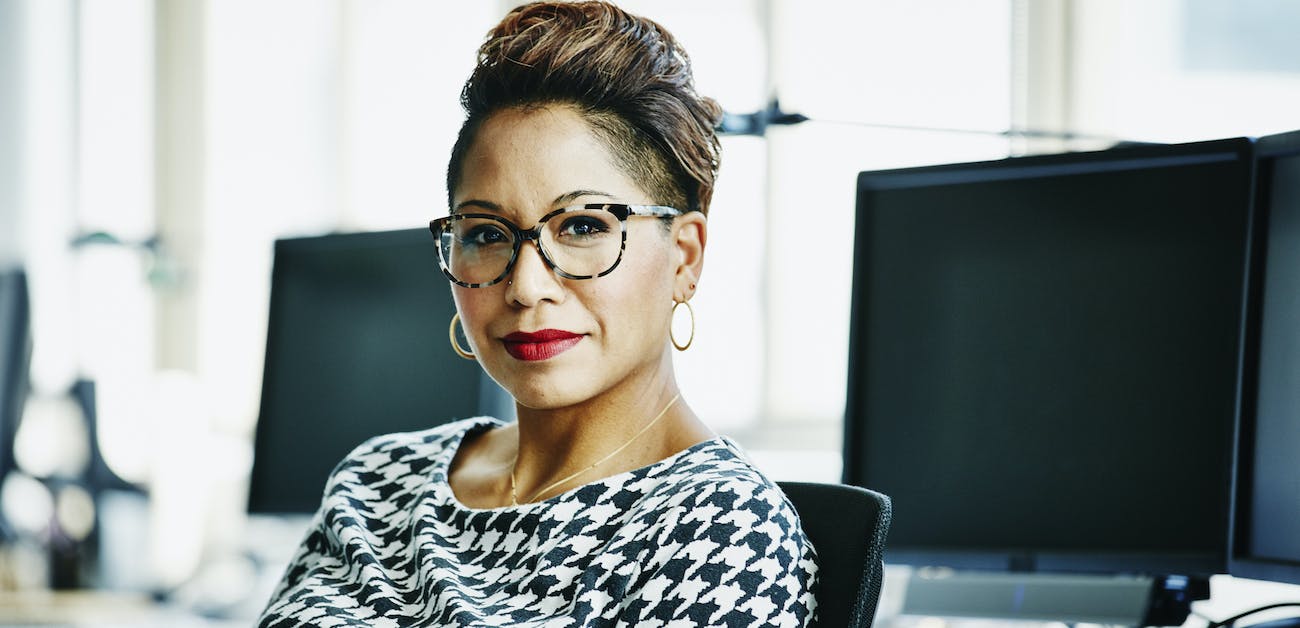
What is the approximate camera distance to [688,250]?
3.82 feet

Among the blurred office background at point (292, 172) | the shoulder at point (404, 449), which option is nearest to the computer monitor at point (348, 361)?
the shoulder at point (404, 449)

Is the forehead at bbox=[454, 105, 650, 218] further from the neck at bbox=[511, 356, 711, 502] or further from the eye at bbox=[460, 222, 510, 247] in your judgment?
the neck at bbox=[511, 356, 711, 502]

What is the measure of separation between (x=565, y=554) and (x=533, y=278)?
0.23 metres

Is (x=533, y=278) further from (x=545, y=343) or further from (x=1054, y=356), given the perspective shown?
(x=1054, y=356)

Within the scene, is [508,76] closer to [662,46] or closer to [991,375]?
[662,46]

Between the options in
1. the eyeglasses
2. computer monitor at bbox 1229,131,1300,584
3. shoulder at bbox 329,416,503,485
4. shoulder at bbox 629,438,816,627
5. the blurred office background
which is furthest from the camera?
the blurred office background

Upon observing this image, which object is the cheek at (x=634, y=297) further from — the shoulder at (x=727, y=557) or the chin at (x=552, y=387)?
the shoulder at (x=727, y=557)

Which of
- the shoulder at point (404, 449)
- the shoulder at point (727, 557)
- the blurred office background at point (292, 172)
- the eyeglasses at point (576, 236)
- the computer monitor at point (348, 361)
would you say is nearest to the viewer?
the shoulder at point (727, 557)

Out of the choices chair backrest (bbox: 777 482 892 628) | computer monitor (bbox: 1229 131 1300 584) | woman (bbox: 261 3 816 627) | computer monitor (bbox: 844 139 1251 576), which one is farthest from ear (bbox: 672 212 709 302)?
computer monitor (bbox: 1229 131 1300 584)

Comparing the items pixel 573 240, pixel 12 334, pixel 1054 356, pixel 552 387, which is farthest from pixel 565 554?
pixel 12 334

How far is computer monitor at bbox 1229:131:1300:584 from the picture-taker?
121 cm

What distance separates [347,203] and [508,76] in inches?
112

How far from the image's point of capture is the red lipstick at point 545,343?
1.10m

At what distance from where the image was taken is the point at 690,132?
115 cm
